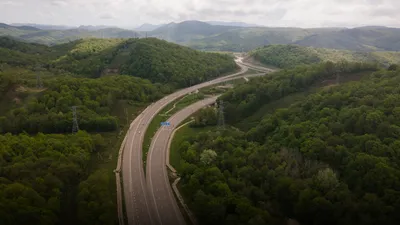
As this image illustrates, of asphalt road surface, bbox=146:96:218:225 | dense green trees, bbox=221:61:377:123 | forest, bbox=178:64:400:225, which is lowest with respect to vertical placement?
asphalt road surface, bbox=146:96:218:225

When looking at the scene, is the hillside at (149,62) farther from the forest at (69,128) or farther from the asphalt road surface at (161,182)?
the asphalt road surface at (161,182)

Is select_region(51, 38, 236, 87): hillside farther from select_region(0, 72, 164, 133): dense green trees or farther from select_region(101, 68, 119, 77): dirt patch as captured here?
select_region(0, 72, 164, 133): dense green trees

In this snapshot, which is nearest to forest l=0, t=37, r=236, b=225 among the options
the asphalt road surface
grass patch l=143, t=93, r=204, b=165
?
the asphalt road surface

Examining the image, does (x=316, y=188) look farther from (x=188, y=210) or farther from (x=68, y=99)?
(x=68, y=99)

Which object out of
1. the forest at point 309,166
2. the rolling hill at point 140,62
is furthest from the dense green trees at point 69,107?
the rolling hill at point 140,62

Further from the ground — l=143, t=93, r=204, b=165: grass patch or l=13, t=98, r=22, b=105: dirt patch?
l=13, t=98, r=22, b=105: dirt patch

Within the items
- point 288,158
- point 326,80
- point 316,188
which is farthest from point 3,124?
point 326,80

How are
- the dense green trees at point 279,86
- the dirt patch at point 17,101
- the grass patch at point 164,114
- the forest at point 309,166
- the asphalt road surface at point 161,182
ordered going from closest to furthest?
the forest at point 309,166 → the asphalt road surface at point 161,182 → the grass patch at point 164,114 → the dirt patch at point 17,101 → the dense green trees at point 279,86
